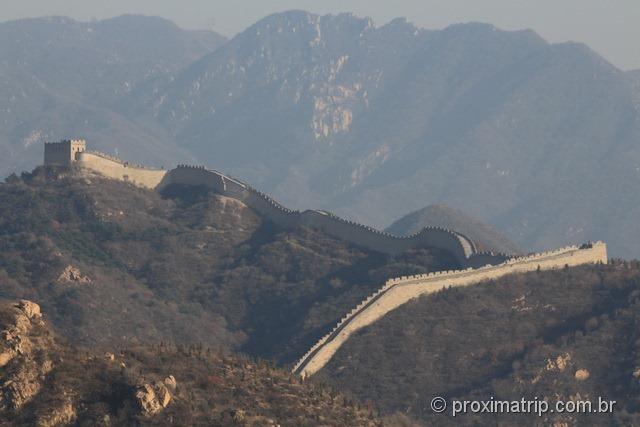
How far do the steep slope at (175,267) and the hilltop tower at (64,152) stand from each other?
1.44 metres

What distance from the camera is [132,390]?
68.6 metres

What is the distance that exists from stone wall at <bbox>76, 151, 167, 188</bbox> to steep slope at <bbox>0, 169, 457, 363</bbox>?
1.75 metres

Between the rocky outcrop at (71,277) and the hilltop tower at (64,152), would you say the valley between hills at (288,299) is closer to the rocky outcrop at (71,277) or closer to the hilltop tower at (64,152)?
the rocky outcrop at (71,277)

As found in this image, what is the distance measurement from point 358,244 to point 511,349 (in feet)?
111

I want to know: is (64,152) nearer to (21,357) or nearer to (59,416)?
(21,357)

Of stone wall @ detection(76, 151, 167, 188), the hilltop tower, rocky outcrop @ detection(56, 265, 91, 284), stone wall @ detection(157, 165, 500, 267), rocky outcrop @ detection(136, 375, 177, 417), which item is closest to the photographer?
rocky outcrop @ detection(136, 375, 177, 417)

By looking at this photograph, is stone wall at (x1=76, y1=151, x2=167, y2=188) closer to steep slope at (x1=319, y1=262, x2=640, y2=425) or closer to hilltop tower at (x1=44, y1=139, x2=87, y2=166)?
hilltop tower at (x1=44, y1=139, x2=87, y2=166)

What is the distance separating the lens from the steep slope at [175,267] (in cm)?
14100

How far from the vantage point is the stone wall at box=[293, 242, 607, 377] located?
130375mm

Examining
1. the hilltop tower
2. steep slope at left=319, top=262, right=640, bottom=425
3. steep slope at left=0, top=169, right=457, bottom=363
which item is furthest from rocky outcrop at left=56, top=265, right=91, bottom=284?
steep slope at left=319, top=262, right=640, bottom=425

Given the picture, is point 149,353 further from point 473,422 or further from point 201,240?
point 201,240

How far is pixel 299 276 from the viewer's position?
6112 inches

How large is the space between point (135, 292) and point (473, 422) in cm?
4494

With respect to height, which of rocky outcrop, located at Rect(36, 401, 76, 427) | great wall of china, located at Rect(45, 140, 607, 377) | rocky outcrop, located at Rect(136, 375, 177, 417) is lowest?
rocky outcrop, located at Rect(36, 401, 76, 427)
